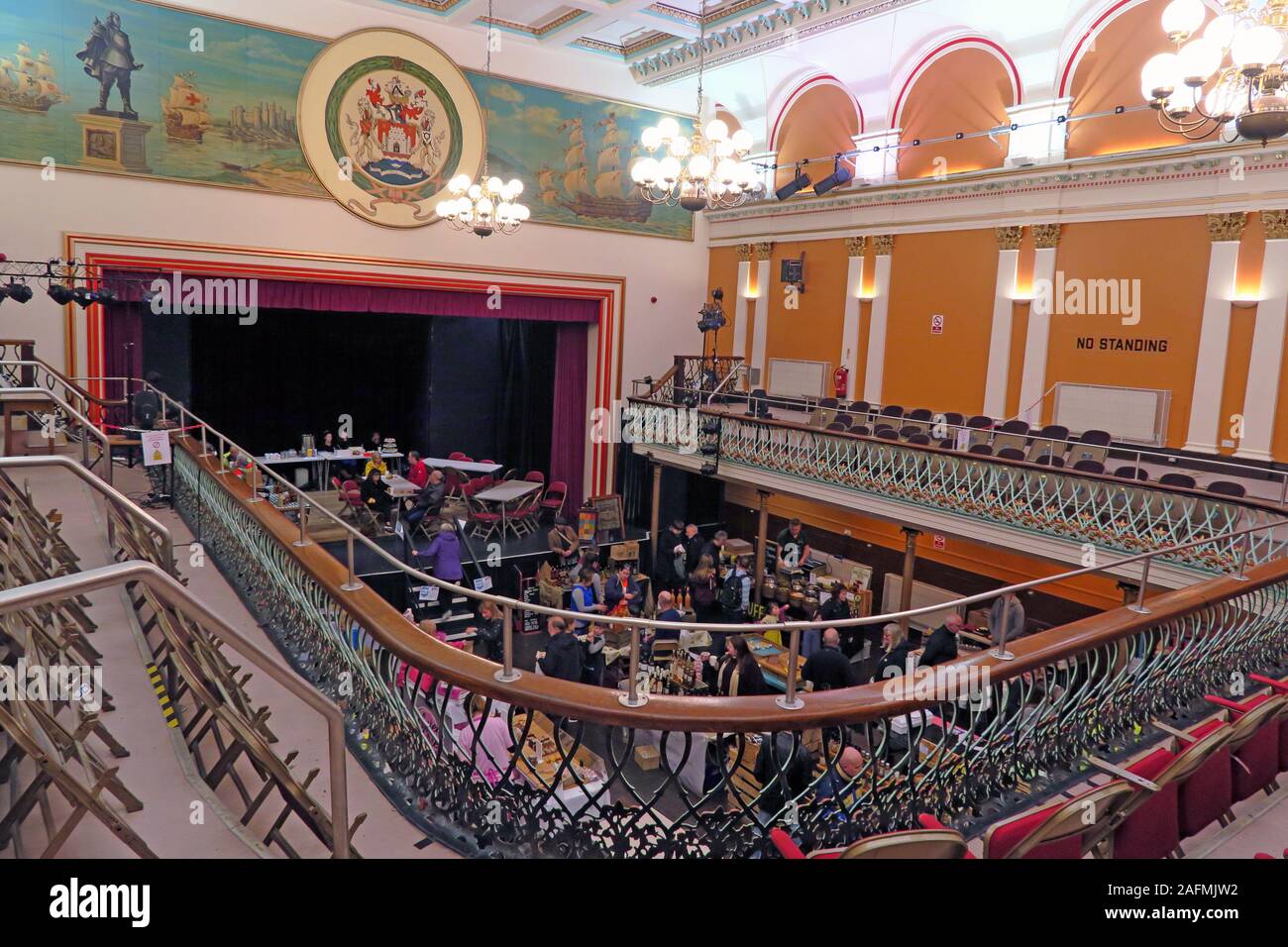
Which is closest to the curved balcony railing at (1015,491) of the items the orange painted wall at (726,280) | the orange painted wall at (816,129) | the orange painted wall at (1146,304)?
the orange painted wall at (1146,304)

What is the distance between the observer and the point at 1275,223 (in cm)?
914

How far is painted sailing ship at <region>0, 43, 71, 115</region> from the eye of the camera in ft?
31.1

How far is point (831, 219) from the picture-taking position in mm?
13836

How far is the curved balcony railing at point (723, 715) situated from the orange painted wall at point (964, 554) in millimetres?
5195

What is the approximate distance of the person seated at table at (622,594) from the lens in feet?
32.7

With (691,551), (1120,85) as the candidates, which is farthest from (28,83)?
(1120,85)

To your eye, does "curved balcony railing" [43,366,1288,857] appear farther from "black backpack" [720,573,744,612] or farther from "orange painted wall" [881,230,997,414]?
"orange painted wall" [881,230,997,414]

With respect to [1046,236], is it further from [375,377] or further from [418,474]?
[375,377]

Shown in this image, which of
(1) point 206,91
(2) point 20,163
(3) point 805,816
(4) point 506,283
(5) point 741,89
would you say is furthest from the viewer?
(5) point 741,89

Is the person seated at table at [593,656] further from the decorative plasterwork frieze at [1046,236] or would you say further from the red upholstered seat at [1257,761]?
the decorative plasterwork frieze at [1046,236]
